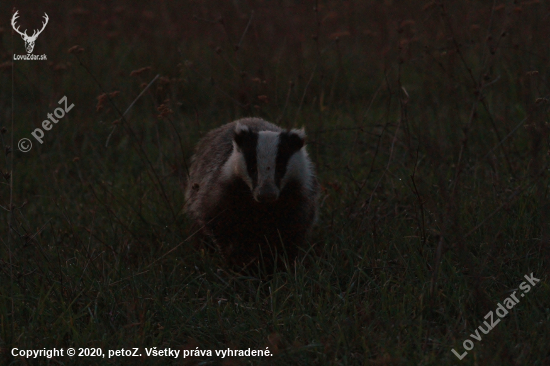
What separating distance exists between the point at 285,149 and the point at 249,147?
23cm

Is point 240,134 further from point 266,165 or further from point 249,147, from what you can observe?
point 266,165

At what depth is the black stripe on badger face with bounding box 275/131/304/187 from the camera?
3961 mm

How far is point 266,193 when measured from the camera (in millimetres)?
3732

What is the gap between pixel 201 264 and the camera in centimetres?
408

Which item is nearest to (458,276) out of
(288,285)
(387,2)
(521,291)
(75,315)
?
(521,291)

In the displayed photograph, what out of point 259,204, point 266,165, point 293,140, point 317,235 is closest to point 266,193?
point 266,165

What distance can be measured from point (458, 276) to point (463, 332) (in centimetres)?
43

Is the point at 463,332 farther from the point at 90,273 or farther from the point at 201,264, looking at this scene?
the point at 90,273

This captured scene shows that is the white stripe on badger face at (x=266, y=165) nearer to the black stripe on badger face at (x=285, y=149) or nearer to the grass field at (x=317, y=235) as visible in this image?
the black stripe on badger face at (x=285, y=149)

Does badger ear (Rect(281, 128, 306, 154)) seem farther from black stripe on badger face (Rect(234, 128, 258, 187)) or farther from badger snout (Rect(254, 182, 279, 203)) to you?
badger snout (Rect(254, 182, 279, 203))

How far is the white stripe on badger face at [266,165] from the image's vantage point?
374 cm

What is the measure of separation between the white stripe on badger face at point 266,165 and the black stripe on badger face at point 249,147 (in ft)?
0.12
